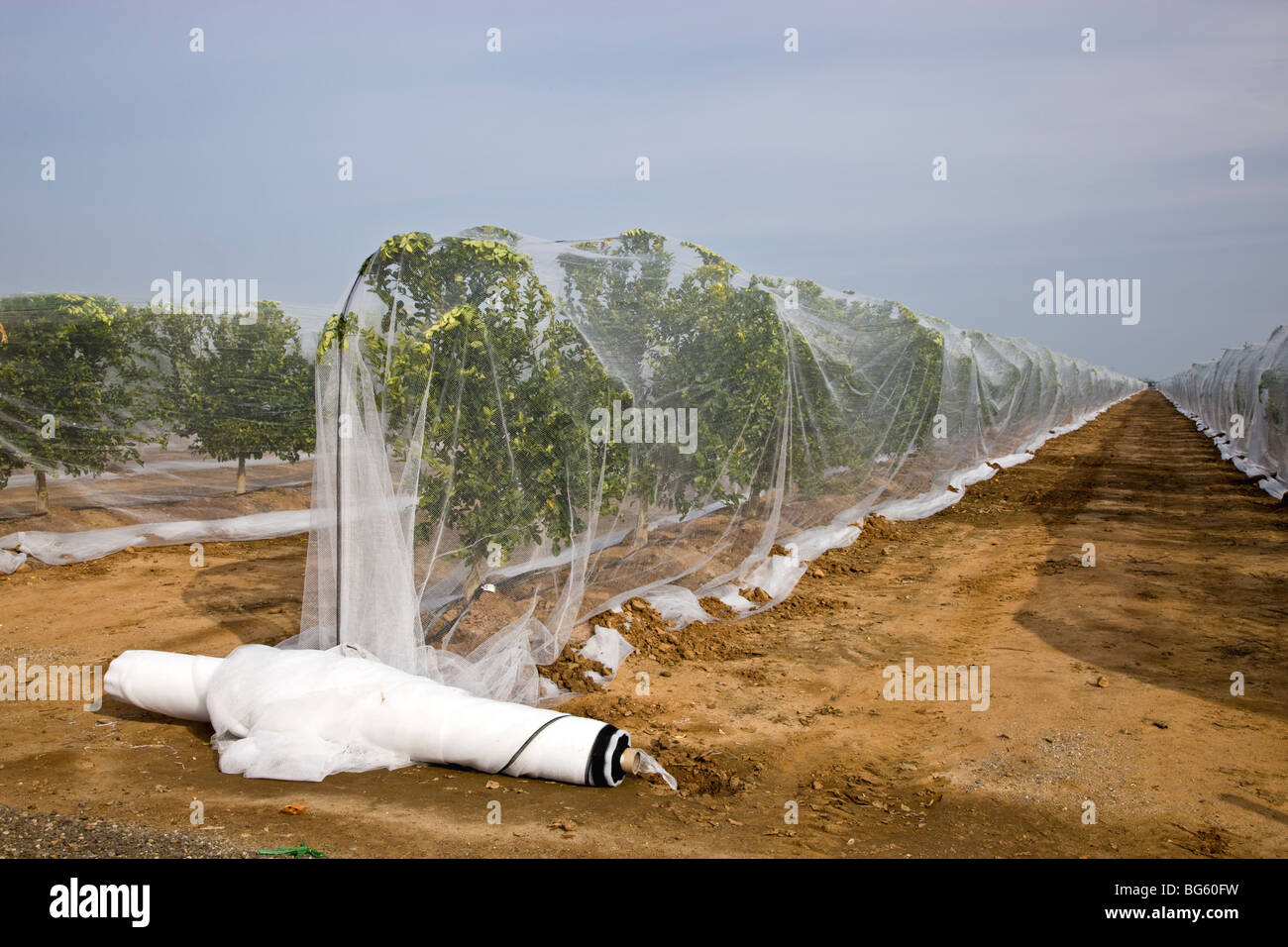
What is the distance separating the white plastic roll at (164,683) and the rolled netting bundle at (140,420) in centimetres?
452

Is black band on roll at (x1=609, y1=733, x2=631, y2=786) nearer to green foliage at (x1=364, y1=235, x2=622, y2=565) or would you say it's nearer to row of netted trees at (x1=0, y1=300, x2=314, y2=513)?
green foliage at (x1=364, y1=235, x2=622, y2=565)

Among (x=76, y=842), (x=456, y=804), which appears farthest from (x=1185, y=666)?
(x=76, y=842)

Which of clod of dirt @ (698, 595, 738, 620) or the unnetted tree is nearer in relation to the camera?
clod of dirt @ (698, 595, 738, 620)

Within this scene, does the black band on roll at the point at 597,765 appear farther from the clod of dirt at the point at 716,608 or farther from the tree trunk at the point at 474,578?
the clod of dirt at the point at 716,608

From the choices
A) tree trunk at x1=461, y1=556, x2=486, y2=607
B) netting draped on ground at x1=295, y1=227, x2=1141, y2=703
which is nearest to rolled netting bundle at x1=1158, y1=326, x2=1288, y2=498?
netting draped on ground at x1=295, y1=227, x2=1141, y2=703

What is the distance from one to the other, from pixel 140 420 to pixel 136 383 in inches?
13.9

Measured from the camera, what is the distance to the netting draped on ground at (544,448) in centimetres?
463

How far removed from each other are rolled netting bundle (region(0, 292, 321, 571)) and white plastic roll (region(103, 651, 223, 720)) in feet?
14.8

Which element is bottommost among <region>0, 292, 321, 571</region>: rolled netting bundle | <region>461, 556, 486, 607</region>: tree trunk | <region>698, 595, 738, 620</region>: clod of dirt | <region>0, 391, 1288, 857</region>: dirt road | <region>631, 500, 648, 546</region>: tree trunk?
<region>0, 391, 1288, 857</region>: dirt road

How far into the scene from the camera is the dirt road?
131 inches

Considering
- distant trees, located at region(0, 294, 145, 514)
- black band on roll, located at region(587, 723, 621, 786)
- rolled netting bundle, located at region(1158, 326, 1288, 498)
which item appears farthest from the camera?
rolled netting bundle, located at region(1158, 326, 1288, 498)

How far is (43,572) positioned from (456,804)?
6334mm

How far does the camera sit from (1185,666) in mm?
5332

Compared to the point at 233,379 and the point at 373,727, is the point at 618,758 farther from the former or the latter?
the point at 233,379
